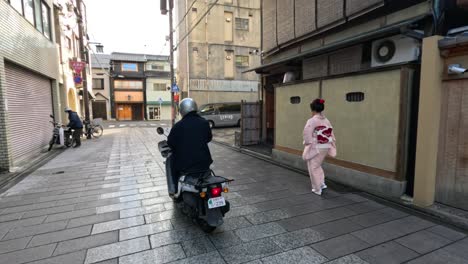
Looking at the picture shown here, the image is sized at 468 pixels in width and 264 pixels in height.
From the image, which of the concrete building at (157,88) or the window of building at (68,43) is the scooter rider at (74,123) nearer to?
the window of building at (68,43)

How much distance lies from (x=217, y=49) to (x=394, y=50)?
60.2 ft

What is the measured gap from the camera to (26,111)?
855cm

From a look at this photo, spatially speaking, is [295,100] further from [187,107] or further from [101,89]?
[101,89]

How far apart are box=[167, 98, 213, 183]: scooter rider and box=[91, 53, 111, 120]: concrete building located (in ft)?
116

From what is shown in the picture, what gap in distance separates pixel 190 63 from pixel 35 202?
59.2 feet

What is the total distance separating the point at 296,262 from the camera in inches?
108

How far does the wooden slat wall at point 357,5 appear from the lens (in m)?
5.07

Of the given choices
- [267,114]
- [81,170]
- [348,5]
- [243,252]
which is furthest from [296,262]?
[267,114]

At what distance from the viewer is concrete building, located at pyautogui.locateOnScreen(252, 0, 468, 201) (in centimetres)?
428

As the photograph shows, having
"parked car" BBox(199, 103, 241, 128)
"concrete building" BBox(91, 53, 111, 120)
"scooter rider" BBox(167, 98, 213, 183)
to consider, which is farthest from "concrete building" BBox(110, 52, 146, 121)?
"scooter rider" BBox(167, 98, 213, 183)

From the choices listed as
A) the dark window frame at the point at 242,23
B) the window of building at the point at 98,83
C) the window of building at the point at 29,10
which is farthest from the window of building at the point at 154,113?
the window of building at the point at 29,10

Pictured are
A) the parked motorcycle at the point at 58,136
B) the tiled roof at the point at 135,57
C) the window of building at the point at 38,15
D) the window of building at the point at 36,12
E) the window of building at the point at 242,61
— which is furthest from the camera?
the tiled roof at the point at 135,57

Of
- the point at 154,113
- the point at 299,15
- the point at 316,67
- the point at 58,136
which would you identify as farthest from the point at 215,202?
the point at 154,113

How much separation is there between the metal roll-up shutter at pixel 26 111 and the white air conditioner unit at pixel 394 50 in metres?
9.53
